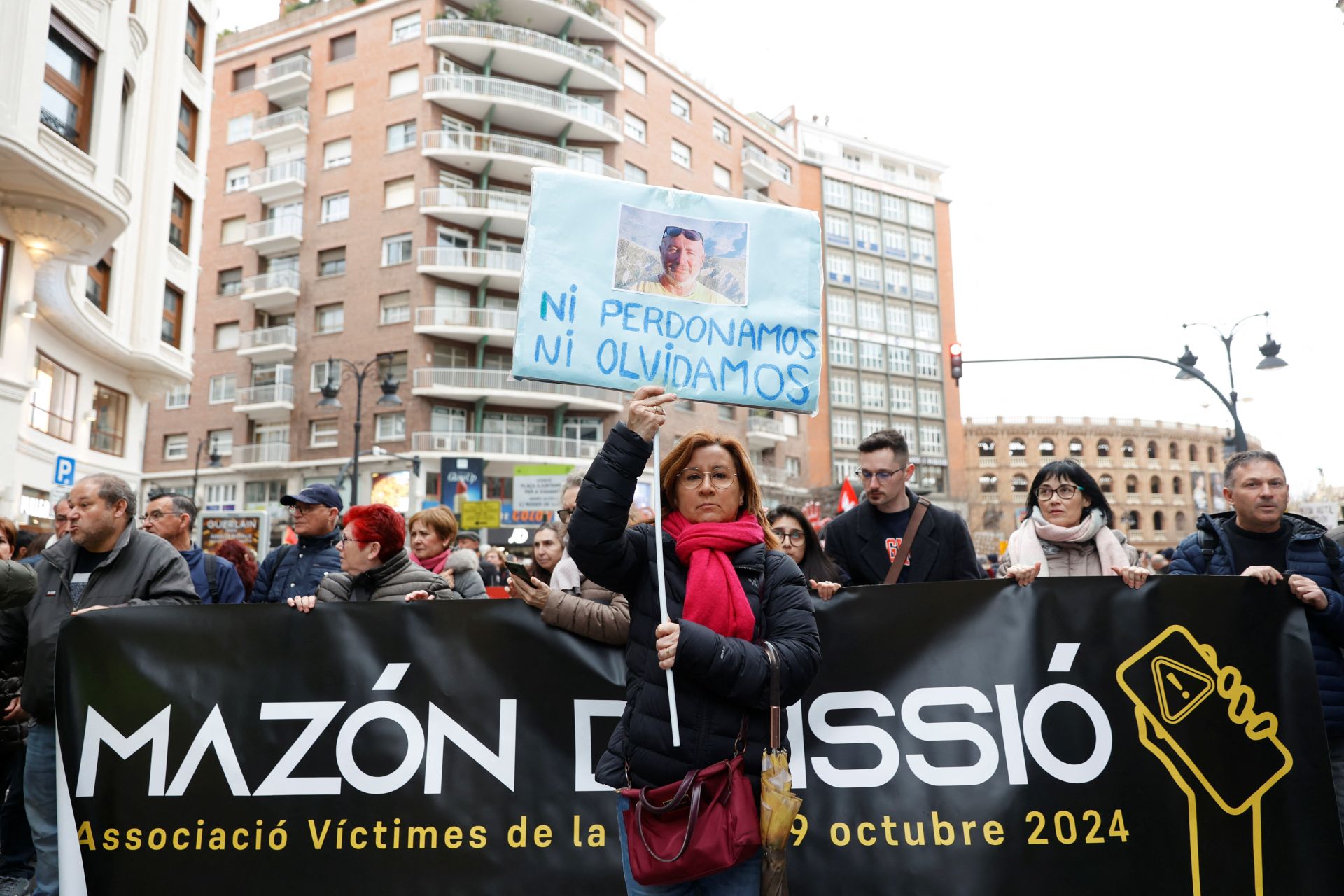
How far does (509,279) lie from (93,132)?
72.1 ft

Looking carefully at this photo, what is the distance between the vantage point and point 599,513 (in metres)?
2.66

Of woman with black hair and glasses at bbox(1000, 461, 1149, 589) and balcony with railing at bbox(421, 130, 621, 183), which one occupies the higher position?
balcony with railing at bbox(421, 130, 621, 183)

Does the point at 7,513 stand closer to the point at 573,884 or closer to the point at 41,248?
the point at 41,248

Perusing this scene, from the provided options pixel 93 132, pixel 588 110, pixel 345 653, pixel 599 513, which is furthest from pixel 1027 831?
pixel 588 110

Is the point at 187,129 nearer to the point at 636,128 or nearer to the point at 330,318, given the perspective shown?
the point at 330,318

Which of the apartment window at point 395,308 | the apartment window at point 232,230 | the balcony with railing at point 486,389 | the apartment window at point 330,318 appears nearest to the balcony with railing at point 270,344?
the apartment window at point 330,318

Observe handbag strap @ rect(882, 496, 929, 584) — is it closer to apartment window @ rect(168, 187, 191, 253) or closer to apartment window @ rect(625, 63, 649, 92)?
apartment window @ rect(168, 187, 191, 253)

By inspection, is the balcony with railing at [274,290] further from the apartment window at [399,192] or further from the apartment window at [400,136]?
the apartment window at [400,136]

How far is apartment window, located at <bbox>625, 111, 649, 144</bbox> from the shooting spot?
140 ft

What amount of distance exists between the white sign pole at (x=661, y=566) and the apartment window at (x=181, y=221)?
24736 mm

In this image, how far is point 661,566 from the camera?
262 cm

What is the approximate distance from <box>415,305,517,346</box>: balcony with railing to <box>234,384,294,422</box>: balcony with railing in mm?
6715

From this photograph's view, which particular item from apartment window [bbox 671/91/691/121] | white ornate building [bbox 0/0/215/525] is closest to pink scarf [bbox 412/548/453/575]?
white ornate building [bbox 0/0/215/525]

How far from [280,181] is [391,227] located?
6.01m
